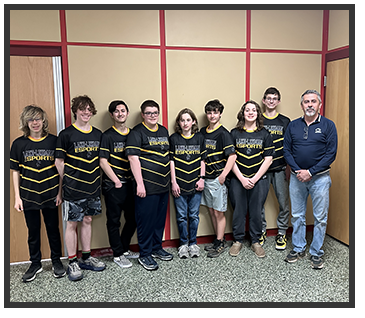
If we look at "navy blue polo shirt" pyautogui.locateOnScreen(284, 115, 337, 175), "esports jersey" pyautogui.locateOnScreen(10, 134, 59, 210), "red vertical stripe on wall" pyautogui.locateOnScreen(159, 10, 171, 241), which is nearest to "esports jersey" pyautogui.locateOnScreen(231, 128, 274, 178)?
"navy blue polo shirt" pyautogui.locateOnScreen(284, 115, 337, 175)

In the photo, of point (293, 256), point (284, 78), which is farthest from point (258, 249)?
point (284, 78)

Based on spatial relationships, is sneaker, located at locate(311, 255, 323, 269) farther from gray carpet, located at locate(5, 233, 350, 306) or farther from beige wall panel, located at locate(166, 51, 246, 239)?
beige wall panel, located at locate(166, 51, 246, 239)

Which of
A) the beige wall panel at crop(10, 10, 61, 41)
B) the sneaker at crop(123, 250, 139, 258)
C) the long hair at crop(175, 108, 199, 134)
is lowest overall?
the sneaker at crop(123, 250, 139, 258)

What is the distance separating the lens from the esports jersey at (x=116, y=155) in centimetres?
281

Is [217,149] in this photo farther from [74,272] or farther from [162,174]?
[74,272]

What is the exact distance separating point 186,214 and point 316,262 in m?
1.32

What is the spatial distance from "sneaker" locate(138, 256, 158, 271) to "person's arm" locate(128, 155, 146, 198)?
63cm

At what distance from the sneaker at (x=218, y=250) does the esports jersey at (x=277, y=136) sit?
0.93 m

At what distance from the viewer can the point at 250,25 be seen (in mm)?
3260

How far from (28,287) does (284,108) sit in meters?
3.14

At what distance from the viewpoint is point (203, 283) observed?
8.49 feet

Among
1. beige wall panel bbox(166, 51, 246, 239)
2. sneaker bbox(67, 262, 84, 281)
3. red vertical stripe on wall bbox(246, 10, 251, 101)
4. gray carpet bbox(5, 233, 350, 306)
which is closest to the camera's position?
gray carpet bbox(5, 233, 350, 306)

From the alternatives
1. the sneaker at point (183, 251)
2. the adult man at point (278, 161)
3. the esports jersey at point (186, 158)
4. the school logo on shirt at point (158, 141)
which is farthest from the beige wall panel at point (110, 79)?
the adult man at point (278, 161)

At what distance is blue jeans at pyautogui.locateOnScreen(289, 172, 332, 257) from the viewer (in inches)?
110
